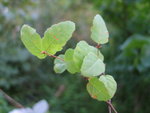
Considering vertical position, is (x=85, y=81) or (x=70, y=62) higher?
(x=70, y=62)

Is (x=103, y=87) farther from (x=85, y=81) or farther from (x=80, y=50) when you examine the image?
(x=85, y=81)

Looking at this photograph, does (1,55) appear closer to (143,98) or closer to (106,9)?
(106,9)

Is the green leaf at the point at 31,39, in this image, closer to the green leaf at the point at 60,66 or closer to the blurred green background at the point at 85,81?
the green leaf at the point at 60,66

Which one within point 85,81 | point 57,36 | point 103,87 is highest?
point 57,36

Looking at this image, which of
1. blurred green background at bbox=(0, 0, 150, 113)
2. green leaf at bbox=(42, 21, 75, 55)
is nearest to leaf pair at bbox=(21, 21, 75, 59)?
green leaf at bbox=(42, 21, 75, 55)

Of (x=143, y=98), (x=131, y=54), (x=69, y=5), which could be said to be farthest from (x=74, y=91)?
(x=69, y=5)

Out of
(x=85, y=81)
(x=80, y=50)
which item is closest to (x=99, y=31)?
(x=80, y=50)

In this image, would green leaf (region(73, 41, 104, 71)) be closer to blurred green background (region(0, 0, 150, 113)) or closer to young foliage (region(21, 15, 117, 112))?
young foliage (region(21, 15, 117, 112))
